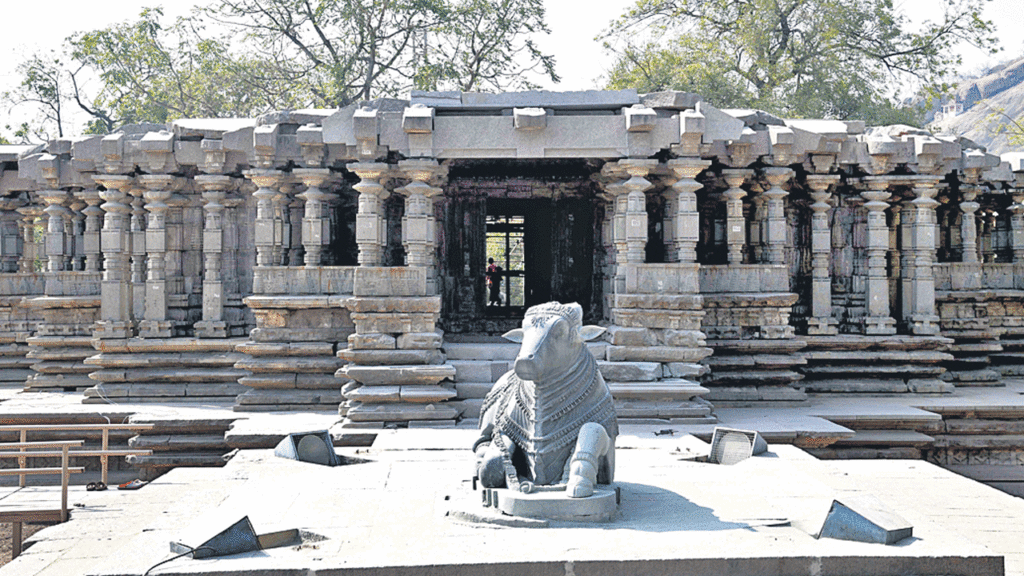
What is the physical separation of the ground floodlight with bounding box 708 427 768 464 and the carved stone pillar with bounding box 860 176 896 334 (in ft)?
16.5

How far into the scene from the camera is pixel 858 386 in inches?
431

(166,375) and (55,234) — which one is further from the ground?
(55,234)

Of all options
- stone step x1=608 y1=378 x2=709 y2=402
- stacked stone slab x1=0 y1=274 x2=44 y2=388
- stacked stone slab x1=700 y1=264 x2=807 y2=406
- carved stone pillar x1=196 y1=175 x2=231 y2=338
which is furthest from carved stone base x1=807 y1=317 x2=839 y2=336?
stacked stone slab x1=0 y1=274 x2=44 y2=388

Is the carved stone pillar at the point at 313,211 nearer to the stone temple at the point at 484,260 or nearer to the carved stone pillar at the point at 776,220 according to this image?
the stone temple at the point at 484,260

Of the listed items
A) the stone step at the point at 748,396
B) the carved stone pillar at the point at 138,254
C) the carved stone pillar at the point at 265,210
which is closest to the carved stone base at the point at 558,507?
the stone step at the point at 748,396

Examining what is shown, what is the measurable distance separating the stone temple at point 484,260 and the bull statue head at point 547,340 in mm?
3939

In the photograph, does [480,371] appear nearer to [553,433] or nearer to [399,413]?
[399,413]

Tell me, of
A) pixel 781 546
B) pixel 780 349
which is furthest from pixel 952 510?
pixel 780 349

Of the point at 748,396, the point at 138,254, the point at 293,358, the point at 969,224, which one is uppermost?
the point at 969,224

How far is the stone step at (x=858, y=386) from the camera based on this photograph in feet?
35.7

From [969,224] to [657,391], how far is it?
6007 mm

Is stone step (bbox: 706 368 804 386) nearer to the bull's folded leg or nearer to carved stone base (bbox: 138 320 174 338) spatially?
the bull's folded leg

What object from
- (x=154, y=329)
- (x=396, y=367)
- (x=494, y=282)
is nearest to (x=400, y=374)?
(x=396, y=367)

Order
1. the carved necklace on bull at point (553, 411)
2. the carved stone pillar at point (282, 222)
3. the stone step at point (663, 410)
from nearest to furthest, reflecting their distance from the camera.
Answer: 1. the carved necklace on bull at point (553, 411)
2. the stone step at point (663, 410)
3. the carved stone pillar at point (282, 222)
